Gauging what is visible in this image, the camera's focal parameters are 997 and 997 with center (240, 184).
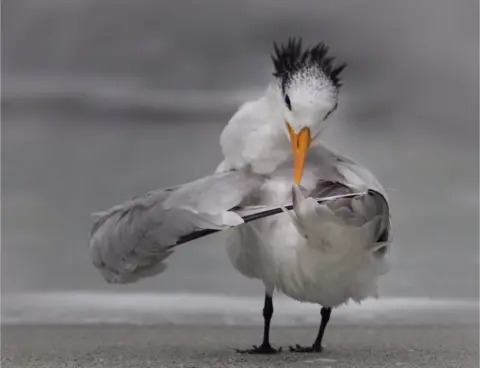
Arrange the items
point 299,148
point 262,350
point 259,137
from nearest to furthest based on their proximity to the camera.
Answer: point 299,148
point 259,137
point 262,350

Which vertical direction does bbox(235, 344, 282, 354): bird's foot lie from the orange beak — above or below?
below

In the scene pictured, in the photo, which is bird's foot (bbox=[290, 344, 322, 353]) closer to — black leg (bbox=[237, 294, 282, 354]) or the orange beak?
black leg (bbox=[237, 294, 282, 354])

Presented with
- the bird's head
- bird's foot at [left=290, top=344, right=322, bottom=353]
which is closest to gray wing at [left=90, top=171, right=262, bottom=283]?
the bird's head

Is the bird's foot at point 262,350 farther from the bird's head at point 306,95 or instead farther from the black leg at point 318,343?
the bird's head at point 306,95

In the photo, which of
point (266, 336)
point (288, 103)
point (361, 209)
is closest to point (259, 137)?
point (288, 103)

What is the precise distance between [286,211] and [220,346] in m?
0.67

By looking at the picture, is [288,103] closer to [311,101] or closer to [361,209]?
[311,101]

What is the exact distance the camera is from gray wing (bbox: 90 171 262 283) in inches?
73.7

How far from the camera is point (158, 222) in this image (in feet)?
6.42

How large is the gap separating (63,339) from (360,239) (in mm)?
871

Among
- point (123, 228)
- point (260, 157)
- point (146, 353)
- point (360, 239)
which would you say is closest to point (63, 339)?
point (146, 353)

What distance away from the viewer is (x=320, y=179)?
2.07 metres

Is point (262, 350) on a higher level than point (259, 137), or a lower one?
lower

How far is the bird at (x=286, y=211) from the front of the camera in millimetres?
1938
